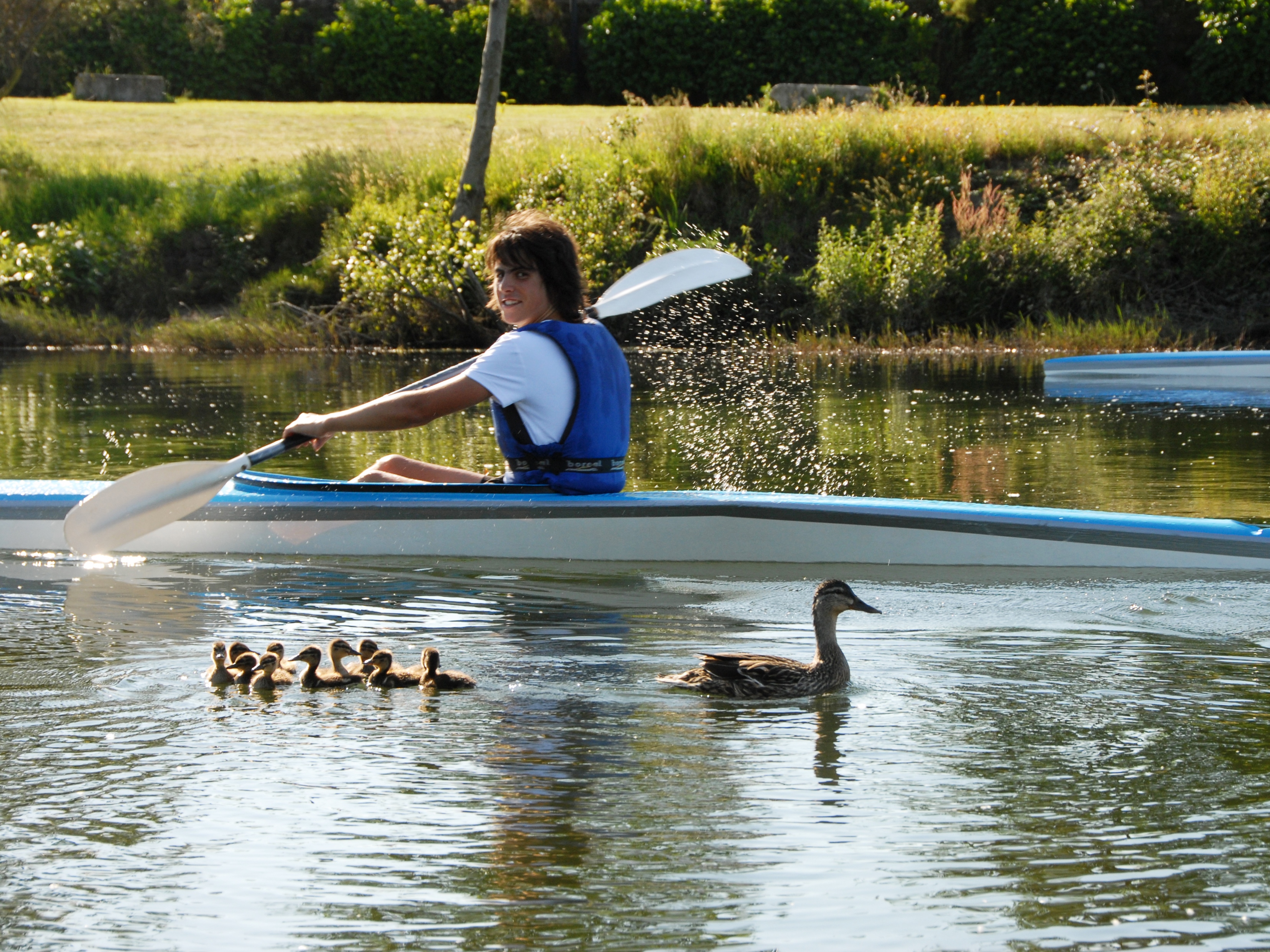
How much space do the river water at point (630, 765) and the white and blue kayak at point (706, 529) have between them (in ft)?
0.30

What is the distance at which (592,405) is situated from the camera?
6.14m

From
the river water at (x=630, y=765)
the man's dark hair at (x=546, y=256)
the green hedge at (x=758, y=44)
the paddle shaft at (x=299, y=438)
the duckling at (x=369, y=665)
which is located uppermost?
the green hedge at (x=758, y=44)

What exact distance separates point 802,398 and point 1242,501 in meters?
5.58

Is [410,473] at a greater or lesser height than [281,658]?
greater

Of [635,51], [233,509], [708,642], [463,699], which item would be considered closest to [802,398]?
[233,509]

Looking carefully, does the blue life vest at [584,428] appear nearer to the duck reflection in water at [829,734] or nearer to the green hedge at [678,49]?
the duck reflection in water at [829,734]

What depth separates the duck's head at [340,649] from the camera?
505 cm

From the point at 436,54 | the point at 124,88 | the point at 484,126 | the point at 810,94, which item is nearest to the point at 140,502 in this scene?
the point at 484,126

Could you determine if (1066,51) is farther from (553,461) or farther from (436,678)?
(436,678)

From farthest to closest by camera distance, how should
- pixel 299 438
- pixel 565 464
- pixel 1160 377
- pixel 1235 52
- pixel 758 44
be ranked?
pixel 758 44 < pixel 1235 52 < pixel 1160 377 < pixel 565 464 < pixel 299 438

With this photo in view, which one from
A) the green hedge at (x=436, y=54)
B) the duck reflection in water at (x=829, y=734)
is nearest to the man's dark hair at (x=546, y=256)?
the duck reflection in water at (x=829, y=734)

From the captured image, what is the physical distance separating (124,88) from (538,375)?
27.1 metres

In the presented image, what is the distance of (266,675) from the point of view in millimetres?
4953

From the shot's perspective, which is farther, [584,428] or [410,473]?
[410,473]
